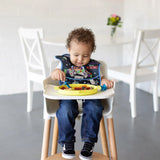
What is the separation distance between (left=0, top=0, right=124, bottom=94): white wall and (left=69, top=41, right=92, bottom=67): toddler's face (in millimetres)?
1788

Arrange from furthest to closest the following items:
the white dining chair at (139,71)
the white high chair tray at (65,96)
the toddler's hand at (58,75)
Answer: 1. the white dining chair at (139,71)
2. the toddler's hand at (58,75)
3. the white high chair tray at (65,96)

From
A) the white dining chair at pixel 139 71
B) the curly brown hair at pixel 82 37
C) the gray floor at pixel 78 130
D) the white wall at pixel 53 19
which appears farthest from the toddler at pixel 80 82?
the white wall at pixel 53 19

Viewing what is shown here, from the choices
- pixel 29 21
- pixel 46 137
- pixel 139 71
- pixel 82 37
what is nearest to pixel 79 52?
pixel 82 37

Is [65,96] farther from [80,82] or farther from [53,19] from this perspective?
[53,19]

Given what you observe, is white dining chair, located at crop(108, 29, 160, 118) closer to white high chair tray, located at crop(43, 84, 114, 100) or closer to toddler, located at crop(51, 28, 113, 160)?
toddler, located at crop(51, 28, 113, 160)

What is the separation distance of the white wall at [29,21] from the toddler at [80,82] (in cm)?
175

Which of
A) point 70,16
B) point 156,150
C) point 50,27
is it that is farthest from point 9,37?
point 156,150

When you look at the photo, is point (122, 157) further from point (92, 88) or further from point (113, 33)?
point (113, 33)

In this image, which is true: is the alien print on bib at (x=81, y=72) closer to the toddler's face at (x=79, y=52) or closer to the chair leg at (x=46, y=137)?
the toddler's face at (x=79, y=52)

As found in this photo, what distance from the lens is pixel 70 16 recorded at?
3859 millimetres

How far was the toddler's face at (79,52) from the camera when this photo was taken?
1.65m

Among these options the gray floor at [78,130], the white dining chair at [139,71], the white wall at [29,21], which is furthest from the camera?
the white wall at [29,21]

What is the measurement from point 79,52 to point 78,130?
108 cm

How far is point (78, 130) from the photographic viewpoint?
257 cm
